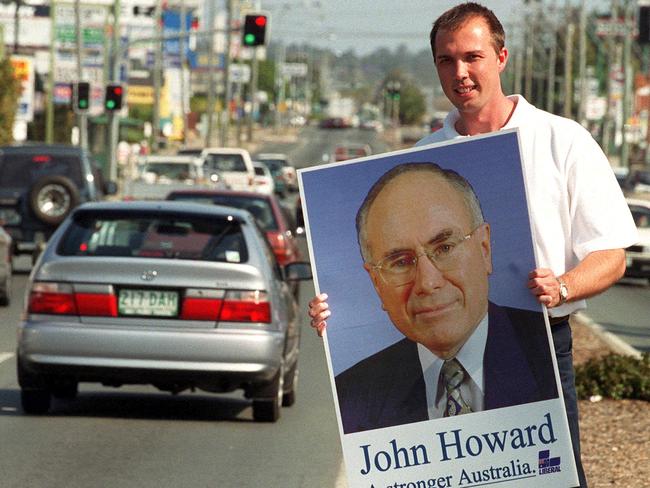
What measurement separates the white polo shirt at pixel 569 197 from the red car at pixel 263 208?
53.3ft

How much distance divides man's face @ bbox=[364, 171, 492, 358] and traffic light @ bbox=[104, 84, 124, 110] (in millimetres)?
39102

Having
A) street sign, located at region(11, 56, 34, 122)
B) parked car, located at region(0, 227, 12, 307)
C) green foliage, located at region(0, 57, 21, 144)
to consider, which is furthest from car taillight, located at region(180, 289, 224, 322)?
street sign, located at region(11, 56, 34, 122)

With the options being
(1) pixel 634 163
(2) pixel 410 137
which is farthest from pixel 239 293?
(2) pixel 410 137

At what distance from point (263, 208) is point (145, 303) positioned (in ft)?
37.2

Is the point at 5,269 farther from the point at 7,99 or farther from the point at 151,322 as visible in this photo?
the point at 7,99

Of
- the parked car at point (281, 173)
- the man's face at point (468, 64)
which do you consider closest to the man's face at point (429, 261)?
the man's face at point (468, 64)

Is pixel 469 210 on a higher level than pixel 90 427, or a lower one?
higher

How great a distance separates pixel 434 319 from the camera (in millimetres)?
4820

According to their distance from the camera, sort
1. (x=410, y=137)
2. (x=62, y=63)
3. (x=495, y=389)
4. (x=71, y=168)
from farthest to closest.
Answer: (x=410, y=137), (x=62, y=63), (x=71, y=168), (x=495, y=389)

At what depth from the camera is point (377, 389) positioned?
16.0 ft

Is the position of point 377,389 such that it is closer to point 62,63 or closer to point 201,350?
point 201,350

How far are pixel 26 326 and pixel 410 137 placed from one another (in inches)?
4880

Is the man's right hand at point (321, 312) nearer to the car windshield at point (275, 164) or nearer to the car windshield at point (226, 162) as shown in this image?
the car windshield at point (226, 162)

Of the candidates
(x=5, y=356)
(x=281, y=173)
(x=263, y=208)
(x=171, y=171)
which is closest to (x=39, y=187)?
(x=263, y=208)
